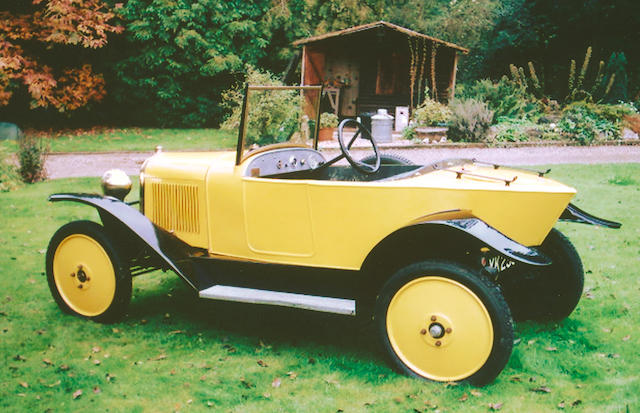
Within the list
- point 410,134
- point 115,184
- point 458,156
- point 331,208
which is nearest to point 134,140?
point 410,134

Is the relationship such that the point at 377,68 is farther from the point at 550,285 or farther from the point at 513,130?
the point at 550,285

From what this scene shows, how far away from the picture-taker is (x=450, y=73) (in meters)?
17.4

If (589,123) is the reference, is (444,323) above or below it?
below

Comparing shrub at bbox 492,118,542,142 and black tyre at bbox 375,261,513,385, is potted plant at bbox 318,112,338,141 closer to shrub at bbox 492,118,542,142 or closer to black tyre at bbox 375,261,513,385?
shrub at bbox 492,118,542,142

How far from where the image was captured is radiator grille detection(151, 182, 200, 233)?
3900 mm

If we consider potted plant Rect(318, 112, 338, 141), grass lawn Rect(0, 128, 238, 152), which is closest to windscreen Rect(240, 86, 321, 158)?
potted plant Rect(318, 112, 338, 141)

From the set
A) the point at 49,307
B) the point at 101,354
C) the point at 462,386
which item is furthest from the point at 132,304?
the point at 462,386

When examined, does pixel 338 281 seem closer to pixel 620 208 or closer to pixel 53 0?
pixel 620 208

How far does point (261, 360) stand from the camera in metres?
3.46

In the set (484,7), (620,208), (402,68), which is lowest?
(620,208)

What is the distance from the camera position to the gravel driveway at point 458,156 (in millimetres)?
10529

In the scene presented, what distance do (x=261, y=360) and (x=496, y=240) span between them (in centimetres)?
165

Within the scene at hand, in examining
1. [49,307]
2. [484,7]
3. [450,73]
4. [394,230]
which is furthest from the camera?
[484,7]

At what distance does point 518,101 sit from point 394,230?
12.7 m
